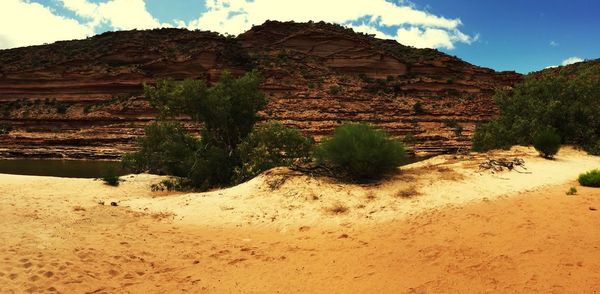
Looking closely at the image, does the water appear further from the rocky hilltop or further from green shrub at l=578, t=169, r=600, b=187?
green shrub at l=578, t=169, r=600, b=187

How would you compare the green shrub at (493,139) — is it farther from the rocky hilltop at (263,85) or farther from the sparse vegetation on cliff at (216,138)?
the rocky hilltop at (263,85)

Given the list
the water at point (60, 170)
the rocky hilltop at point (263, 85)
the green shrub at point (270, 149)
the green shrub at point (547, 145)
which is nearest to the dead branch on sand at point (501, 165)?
the green shrub at point (547, 145)

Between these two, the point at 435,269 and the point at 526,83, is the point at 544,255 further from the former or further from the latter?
the point at 526,83

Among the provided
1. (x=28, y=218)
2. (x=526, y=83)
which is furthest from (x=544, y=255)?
(x=526, y=83)

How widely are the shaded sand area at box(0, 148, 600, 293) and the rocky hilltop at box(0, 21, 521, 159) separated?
106 feet

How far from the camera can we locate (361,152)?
10859 millimetres

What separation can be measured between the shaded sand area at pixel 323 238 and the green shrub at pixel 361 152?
57 centimetres

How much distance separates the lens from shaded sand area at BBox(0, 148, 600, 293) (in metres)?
5.61

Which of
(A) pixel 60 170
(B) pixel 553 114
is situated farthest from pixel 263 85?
(B) pixel 553 114

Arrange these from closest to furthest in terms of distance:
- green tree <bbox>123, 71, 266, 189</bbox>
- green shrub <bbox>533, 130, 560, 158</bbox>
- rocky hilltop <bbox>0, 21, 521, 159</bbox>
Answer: green shrub <bbox>533, 130, 560, 158</bbox> → green tree <bbox>123, 71, 266, 189</bbox> → rocky hilltop <bbox>0, 21, 521, 159</bbox>

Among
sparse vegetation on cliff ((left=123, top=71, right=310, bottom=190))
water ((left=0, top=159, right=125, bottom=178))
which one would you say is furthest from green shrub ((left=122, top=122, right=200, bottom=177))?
water ((left=0, top=159, right=125, bottom=178))

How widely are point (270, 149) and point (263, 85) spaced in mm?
41096

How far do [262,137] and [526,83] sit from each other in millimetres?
13543

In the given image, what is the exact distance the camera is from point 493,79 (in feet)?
211
